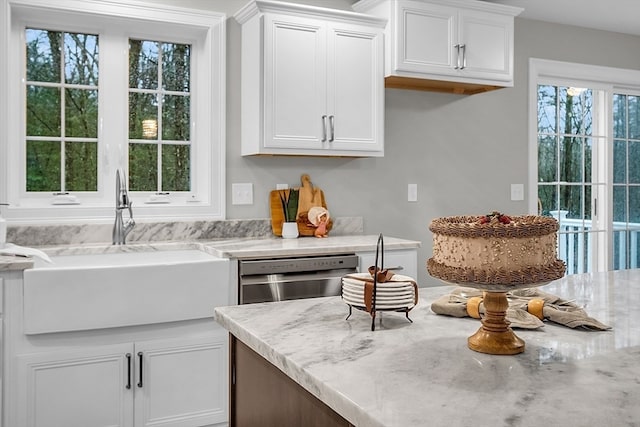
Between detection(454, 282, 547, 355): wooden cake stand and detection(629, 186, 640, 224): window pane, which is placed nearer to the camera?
detection(454, 282, 547, 355): wooden cake stand

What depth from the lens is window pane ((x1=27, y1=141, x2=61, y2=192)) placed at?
324cm

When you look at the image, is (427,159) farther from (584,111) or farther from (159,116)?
(159,116)

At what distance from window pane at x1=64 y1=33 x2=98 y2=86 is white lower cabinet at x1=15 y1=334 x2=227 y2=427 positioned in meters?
1.55

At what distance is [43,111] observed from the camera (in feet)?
10.8

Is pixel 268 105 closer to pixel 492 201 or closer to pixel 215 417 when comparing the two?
pixel 215 417

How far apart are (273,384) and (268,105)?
2.20 m

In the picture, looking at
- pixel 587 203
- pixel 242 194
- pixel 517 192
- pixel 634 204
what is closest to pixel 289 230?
pixel 242 194

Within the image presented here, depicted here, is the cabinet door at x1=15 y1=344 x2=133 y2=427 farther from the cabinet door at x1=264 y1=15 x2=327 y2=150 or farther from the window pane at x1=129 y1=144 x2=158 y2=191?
the cabinet door at x1=264 y1=15 x2=327 y2=150

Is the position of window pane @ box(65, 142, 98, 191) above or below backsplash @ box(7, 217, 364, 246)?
above

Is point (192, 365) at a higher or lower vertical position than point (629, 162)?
lower

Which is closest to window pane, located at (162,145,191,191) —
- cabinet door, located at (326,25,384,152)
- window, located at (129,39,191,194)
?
window, located at (129,39,191,194)

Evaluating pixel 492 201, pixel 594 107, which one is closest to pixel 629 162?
pixel 594 107

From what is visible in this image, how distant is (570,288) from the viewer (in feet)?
6.20

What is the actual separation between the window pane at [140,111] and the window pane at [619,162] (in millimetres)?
3823
